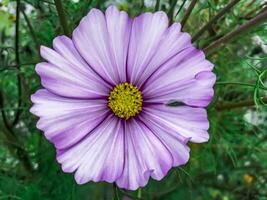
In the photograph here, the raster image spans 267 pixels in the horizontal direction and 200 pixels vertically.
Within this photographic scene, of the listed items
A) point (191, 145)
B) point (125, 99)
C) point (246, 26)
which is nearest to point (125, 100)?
point (125, 99)

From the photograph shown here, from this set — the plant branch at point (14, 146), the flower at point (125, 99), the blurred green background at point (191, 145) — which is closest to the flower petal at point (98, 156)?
the flower at point (125, 99)

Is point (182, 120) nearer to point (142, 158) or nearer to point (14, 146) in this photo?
point (142, 158)

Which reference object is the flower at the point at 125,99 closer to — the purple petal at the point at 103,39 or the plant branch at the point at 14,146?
the purple petal at the point at 103,39

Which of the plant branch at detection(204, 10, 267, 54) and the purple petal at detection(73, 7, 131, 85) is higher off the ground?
the purple petal at detection(73, 7, 131, 85)

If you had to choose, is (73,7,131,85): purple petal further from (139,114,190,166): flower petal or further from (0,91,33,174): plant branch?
(0,91,33,174): plant branch

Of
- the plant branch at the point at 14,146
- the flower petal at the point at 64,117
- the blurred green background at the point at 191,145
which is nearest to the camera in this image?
the flower petal at the point at 64,117

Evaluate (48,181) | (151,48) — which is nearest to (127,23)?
(151,48)

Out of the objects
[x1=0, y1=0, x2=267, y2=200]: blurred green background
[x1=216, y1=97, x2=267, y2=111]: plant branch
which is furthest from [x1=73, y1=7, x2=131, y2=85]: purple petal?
[x1=216, y1=97, x2=267, y2=111]: plant branch
